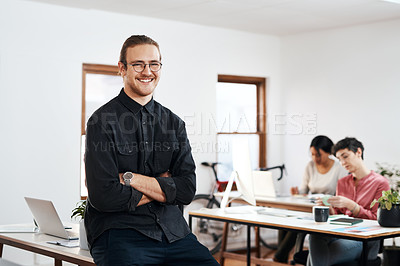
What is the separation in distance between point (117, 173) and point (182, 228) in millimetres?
355

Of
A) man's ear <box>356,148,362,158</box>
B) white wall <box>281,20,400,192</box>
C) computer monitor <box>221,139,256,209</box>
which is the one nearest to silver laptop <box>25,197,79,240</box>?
computer monitor <box>221,139,256,209</box>

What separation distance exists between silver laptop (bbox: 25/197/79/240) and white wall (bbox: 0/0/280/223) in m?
2.03

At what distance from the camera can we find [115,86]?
236 inches

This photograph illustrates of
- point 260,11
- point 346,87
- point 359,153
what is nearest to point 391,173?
point 346,87

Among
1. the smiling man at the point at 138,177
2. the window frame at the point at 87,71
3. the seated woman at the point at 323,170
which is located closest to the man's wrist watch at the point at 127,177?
the smiling man at the point at 138,177

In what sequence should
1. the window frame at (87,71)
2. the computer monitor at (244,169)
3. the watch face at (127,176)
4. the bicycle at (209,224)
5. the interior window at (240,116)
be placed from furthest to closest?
the interior window at (240,116)
the bicycle at (209,224)
the window frame at (87,71)
the computer monitor at (244,169)
the watch face at (127,176)

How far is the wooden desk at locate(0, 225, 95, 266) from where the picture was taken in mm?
2785

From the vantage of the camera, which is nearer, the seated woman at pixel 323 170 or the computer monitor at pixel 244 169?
the computer monitor at pixel 244 169

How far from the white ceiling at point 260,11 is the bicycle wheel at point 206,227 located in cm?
189

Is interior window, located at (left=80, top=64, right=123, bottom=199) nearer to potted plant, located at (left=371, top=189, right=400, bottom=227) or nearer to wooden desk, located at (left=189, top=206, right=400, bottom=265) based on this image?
wooden desk, located at (left=189, top=206, right=400, bottom=265)

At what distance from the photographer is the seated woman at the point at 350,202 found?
4.03 meters

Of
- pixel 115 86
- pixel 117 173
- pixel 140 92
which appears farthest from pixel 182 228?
pixel 115 86

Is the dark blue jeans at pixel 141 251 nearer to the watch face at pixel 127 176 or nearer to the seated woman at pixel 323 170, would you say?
the watch face at pixel 127 176

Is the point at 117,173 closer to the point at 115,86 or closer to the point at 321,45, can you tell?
the point at 115,86
